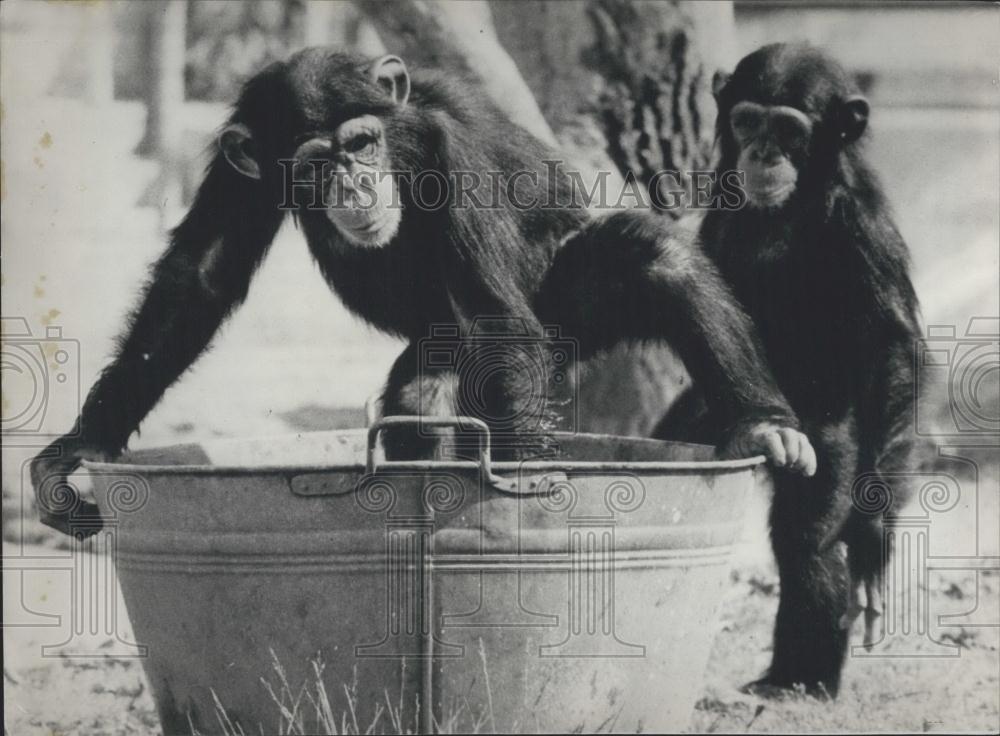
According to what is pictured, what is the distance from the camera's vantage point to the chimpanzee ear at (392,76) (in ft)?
11.8

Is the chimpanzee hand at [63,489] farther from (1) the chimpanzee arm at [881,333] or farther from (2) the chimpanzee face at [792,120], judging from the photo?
(1) the chimpanzee arm at [881,333]

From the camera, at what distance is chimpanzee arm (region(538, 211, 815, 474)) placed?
3.44 meters

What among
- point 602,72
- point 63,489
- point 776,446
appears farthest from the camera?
point 602,72

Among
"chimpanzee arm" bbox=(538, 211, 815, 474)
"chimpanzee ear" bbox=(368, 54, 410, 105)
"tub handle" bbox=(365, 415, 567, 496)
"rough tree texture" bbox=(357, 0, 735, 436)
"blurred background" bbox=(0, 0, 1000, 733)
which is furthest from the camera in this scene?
"rough tree texture" bbox=(357, 0, 735, 436)

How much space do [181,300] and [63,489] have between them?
2.07 feet

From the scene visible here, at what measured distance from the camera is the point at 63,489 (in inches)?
136

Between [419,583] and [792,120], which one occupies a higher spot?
[792,120]

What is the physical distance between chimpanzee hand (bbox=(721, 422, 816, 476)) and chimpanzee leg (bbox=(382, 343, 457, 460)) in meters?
0.79

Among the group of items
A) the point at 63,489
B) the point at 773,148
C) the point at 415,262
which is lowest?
the point at 63,489

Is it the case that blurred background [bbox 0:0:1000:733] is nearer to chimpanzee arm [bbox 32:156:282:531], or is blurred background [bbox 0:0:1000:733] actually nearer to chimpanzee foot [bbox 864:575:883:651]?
chimpanzee arm [bbox 32:156:282:531]

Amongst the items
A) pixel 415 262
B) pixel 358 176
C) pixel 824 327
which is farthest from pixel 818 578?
pixel 358 176

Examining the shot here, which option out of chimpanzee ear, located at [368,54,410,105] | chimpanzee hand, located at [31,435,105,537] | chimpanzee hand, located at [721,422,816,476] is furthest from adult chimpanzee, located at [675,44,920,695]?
chimpanzee hand, located at [31,435,105,537]

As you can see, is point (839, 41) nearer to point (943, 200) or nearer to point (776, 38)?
point (776, 38)

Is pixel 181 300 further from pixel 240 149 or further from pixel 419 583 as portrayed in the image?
pixel 419 583
